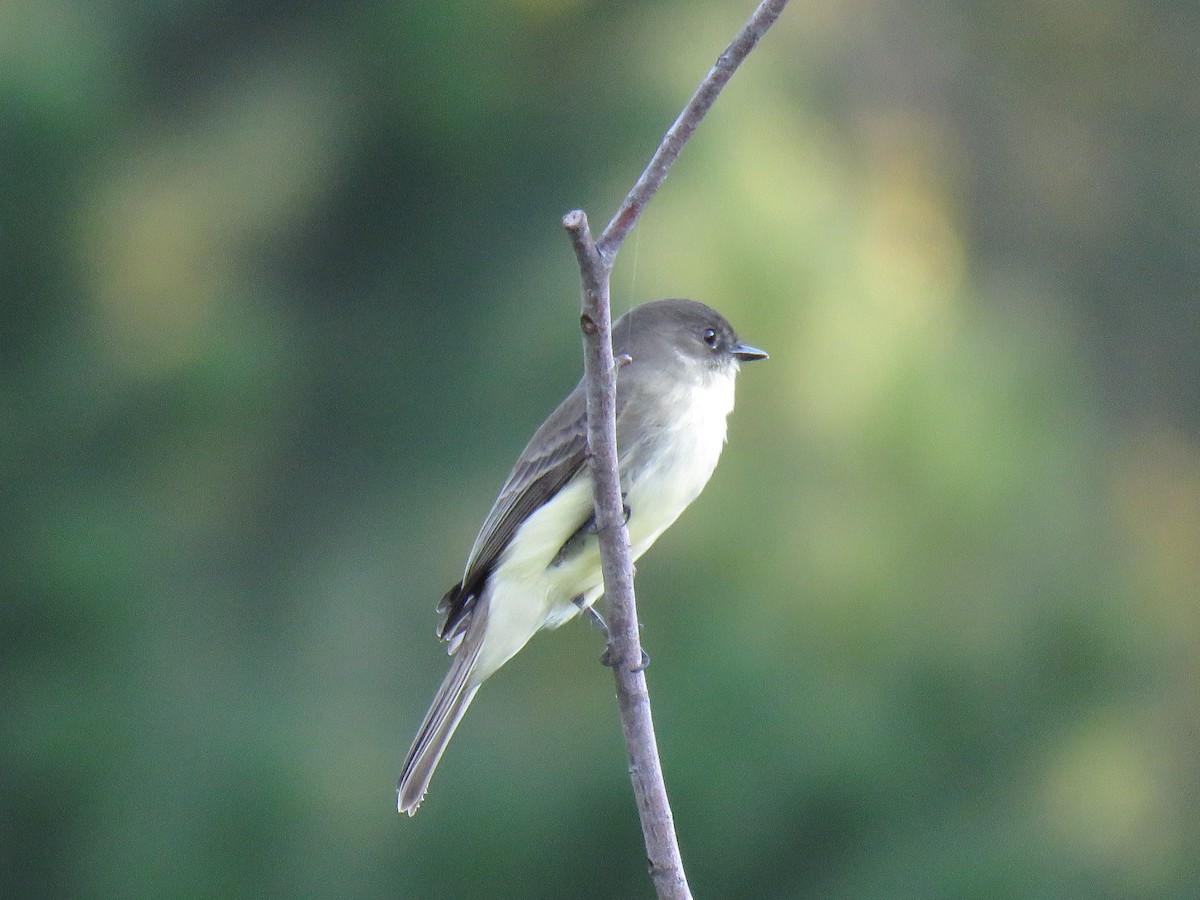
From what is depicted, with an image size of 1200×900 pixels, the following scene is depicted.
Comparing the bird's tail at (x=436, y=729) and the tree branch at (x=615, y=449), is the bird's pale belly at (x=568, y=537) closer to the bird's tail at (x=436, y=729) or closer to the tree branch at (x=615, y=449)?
the bird's tail at (x=436, y=729)

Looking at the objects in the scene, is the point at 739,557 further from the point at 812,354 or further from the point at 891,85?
the point at 891,85

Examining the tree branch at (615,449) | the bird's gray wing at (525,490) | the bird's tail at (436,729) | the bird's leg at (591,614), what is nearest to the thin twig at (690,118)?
the tree branch at (615,449)

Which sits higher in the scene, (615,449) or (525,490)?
(525,490)

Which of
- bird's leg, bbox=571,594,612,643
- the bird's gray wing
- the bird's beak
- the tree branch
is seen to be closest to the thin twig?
the tree branch

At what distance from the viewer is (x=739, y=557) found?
4375mm

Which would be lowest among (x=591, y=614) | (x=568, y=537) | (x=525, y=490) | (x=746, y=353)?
(x=591, y=614)

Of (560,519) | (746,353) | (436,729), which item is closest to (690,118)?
(560,519)

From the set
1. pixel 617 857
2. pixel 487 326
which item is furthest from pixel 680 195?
pixel 617 857

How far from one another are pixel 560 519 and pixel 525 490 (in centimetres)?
16

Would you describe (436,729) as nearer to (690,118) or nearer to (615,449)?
(615,449)

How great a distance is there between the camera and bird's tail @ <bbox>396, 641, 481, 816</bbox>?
3.10 meters

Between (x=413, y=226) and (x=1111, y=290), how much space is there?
339cm

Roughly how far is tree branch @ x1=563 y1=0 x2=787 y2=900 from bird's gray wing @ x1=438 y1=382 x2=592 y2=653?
86 cm

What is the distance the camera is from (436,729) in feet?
10.5
